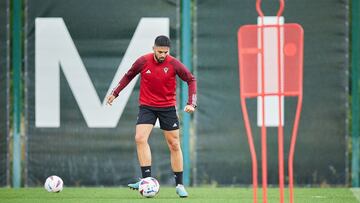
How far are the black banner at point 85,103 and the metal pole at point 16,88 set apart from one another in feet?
0.42

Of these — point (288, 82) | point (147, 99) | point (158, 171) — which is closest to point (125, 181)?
point (158, 171)

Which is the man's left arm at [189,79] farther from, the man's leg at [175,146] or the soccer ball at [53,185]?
the soccer ball at [53,185]

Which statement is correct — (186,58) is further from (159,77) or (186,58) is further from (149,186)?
(149,186)

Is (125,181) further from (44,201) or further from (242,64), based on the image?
(242,64)

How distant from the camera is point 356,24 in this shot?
1317 centimetres

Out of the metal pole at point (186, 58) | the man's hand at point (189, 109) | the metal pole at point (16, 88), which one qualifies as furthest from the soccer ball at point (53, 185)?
the metal pole at point (186, 58)

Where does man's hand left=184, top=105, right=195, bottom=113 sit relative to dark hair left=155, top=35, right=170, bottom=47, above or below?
below

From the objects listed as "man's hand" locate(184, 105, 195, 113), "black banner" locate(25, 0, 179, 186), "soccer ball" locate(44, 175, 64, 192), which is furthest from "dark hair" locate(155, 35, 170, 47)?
"black banner" locate(25, 0, 179, 186)

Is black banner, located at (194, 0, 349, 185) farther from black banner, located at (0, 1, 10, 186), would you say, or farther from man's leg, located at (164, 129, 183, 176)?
black banner, located at (0, 1, 10, 186)

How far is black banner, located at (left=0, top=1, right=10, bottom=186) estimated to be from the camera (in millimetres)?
13344

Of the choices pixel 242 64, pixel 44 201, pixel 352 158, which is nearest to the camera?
pixel 242 64

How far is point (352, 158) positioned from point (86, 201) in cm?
419

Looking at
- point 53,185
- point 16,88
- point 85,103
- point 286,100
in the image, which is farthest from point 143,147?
point 16,88

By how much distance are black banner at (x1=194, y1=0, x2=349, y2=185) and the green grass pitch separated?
1.74 ft
